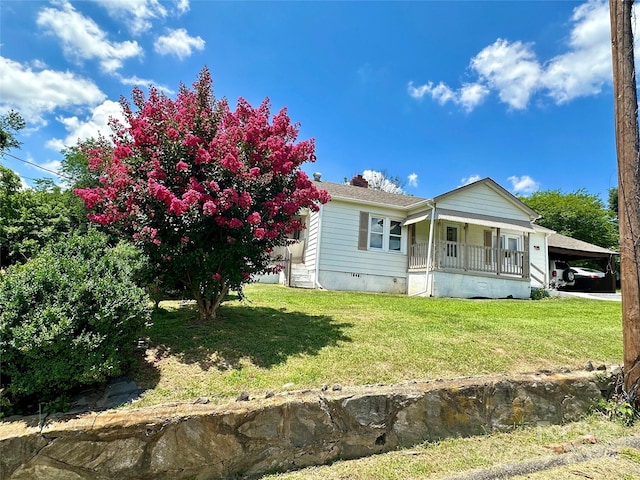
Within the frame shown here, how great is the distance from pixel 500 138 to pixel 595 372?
18.6 metres

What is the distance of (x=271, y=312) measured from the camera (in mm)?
6734

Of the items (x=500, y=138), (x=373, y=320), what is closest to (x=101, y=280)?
(x=373, y=320)

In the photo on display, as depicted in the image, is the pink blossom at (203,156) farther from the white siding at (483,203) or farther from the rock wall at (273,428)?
the white siding at (483,203)

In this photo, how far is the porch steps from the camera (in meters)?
13.4

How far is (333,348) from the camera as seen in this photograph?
15.7ft

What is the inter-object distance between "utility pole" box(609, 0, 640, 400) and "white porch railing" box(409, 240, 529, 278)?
8.57 m

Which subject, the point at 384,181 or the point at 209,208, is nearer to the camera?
the point at 209,208

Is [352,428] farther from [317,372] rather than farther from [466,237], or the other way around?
[466,237]

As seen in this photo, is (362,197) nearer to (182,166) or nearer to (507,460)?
(182,166)

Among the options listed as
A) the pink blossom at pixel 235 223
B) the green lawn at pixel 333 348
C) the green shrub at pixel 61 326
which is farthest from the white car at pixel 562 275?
the green shrub at pixel 61 326

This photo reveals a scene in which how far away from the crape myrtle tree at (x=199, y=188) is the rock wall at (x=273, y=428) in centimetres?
226

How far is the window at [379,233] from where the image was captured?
1384 cm

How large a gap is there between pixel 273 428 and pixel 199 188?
3.07 m

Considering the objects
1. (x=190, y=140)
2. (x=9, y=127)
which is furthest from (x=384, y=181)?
(x=190, y=140)
